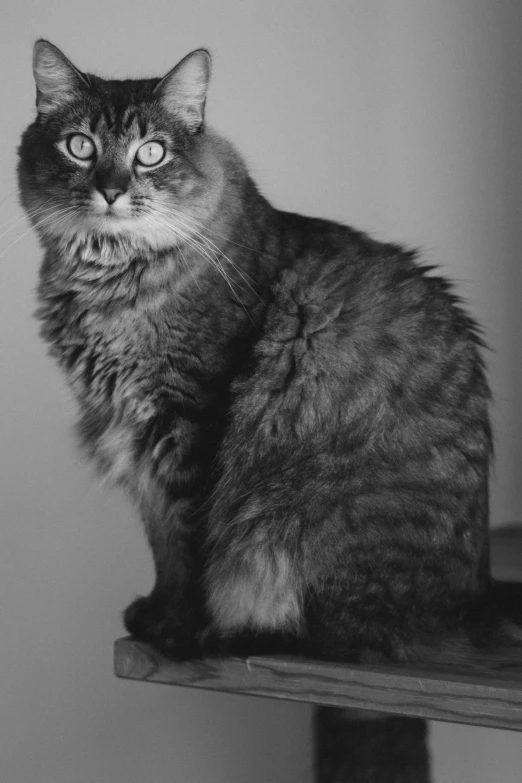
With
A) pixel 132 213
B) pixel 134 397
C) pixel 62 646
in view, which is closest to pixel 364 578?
pixel 134 397

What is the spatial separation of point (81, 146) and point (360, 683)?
2.93 feet

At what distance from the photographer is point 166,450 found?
4.75ft

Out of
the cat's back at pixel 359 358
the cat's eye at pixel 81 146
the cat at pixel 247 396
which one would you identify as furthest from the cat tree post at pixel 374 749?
the cat's eye at pixel 81 146

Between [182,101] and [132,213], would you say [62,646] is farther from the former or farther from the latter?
[182,101]

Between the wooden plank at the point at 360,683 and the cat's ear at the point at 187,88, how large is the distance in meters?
0.85

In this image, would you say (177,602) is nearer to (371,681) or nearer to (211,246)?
(371,681)

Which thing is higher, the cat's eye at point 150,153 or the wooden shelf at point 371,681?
the cat's eye at point 150,153

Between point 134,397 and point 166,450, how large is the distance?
0.10 m

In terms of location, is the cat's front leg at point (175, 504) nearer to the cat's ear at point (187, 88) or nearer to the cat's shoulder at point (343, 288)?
the cat's shoulder at point (343, 288)

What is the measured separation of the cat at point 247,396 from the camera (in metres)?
1.40

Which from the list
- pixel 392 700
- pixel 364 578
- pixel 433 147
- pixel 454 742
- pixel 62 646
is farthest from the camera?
pixel 433 147

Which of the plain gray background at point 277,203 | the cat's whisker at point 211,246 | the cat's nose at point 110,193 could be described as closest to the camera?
the cat's nose at point 110,193

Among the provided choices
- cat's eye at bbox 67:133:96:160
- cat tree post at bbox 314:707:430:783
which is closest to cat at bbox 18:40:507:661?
cat's eye at bbox 67:133:96:160

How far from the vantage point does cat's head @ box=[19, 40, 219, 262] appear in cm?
140
